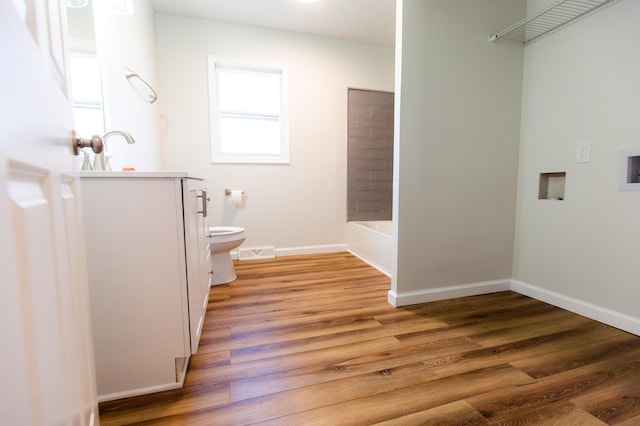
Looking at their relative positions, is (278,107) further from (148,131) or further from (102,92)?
(102,92)

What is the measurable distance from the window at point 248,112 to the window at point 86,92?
53.8 inches

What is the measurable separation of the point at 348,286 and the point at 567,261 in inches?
58.3

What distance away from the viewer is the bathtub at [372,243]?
2.54m

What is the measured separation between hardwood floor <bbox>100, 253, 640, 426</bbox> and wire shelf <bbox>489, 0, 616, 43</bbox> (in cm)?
182

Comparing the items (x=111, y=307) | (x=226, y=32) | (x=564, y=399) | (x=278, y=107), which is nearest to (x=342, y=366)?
(x=564, y=399)

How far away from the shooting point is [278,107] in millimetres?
3090

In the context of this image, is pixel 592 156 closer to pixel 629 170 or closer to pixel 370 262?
pixel 629 170

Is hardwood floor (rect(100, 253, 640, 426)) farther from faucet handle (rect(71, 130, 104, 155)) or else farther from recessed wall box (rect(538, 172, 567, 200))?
faucet handle (rect(71, 130, 104, 155))

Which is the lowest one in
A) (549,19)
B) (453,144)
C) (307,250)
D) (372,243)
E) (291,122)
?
(307,250)

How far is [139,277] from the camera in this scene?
104 cm

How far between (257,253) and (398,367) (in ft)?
6.84

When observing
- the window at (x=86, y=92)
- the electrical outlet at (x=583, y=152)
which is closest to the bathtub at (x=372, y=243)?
the electrical outlet at (x=583, y=152)

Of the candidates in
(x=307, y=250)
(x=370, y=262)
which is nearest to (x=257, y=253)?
(x=307, y=250)

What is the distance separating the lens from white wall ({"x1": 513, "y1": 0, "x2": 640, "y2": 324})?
151 centimetres
